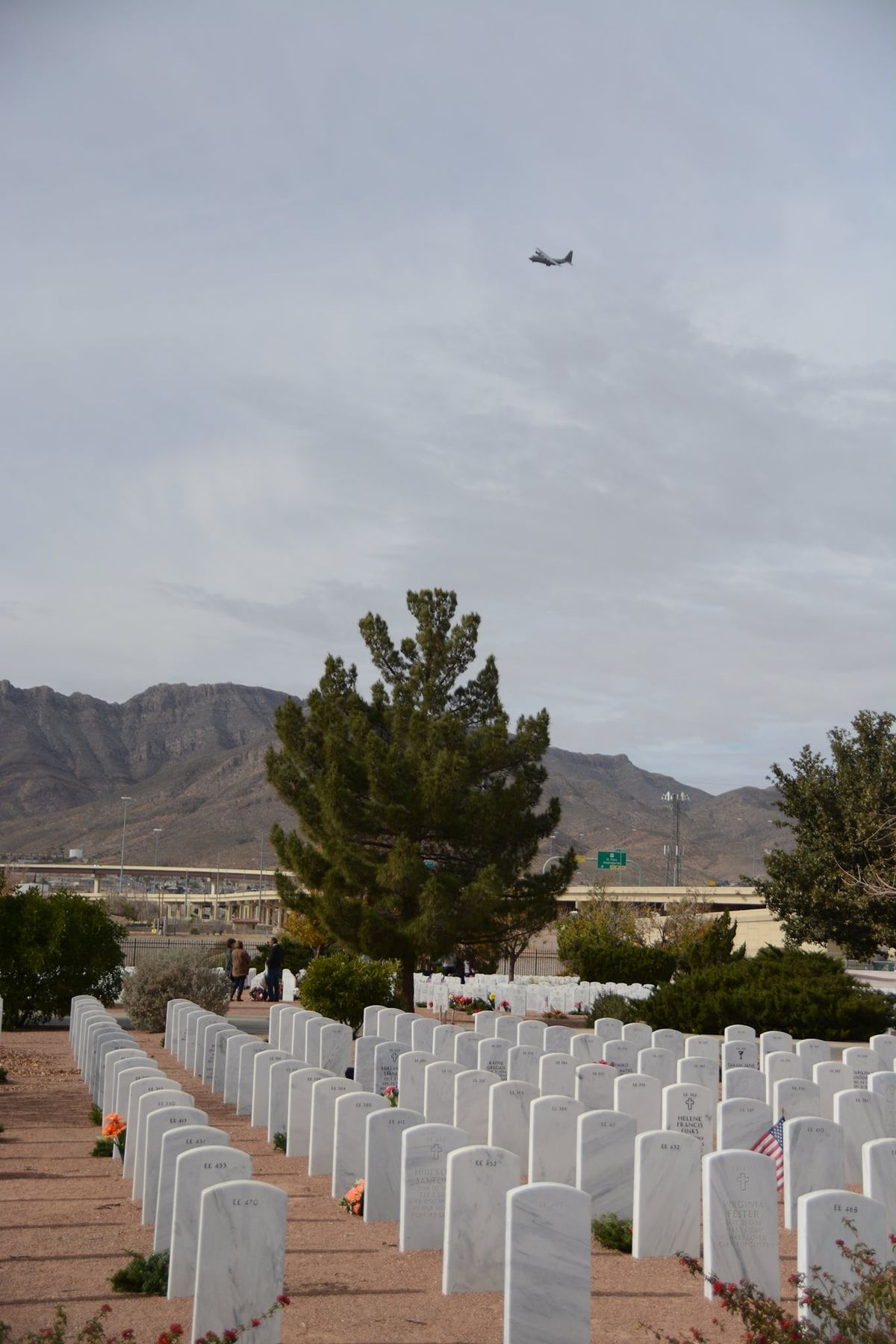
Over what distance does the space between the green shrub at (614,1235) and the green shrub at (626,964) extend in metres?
21.8

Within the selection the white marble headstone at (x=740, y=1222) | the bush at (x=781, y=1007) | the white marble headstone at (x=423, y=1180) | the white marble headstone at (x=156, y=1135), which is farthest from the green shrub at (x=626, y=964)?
the white marble headstone at (x=740, y=1222)

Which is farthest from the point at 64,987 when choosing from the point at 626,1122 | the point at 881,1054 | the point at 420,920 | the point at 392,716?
the point at 626,1122

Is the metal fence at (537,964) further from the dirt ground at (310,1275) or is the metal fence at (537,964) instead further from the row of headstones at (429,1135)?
the dirt ground at (310,1275)

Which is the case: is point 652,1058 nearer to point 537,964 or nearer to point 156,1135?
point 156,1135

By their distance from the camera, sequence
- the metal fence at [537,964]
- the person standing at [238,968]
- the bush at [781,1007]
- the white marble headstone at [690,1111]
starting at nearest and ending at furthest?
the white marble headstone at [690,1111] < the bush at [781,1007] < the person standing at [238,968] < the metal fence at [537,964]

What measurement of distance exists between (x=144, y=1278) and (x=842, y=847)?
959 inches

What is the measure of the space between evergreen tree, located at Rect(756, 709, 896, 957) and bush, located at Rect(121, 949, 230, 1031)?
14.6 metres

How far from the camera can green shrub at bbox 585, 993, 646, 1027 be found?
20455 mm

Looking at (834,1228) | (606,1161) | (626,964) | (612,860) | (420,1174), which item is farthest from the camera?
(612,860)

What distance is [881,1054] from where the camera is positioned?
44.0 feet

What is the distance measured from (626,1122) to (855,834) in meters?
21.2

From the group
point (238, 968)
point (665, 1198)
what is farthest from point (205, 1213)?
point (238, 968)

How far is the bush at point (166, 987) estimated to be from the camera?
64.8 ft

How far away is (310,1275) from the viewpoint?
6473 mm
